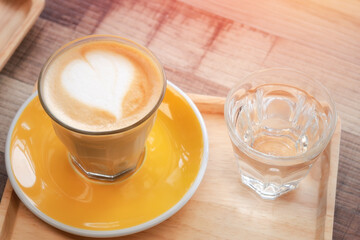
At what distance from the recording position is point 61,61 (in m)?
0.84

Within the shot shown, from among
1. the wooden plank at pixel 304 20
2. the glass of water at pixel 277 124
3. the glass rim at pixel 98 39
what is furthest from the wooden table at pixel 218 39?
the glass rim at pixel 98 39

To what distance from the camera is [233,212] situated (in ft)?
2.87

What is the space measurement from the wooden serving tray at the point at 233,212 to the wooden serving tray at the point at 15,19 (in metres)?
0.34

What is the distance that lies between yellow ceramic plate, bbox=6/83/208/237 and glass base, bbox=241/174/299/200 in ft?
0.31

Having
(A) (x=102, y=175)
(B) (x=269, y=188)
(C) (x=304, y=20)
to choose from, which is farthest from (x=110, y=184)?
(C) (x=304, y=20)

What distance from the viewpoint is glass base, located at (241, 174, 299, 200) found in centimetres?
89

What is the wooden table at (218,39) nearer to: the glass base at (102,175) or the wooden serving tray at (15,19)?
the wooden serving tray at (15,19)

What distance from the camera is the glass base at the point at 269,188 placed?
893mm

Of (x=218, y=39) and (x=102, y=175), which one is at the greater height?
(x=218, y=39)

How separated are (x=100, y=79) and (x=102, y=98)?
0.12 feet

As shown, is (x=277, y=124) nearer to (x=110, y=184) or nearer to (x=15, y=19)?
(x=110, y=184)

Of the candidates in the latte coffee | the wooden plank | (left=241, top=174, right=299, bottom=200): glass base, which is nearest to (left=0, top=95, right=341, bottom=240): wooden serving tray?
(left=241, top=174, right=299, bottom=200): glass base

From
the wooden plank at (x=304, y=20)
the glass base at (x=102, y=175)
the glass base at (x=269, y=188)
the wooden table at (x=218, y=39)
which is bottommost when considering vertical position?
the glass base at (x=102, y=175)

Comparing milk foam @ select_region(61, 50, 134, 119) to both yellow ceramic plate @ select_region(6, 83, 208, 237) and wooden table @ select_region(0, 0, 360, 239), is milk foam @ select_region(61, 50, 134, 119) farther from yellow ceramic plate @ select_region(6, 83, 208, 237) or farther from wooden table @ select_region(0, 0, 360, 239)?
wooden table @ select_region(0, 0, 360, 239)
